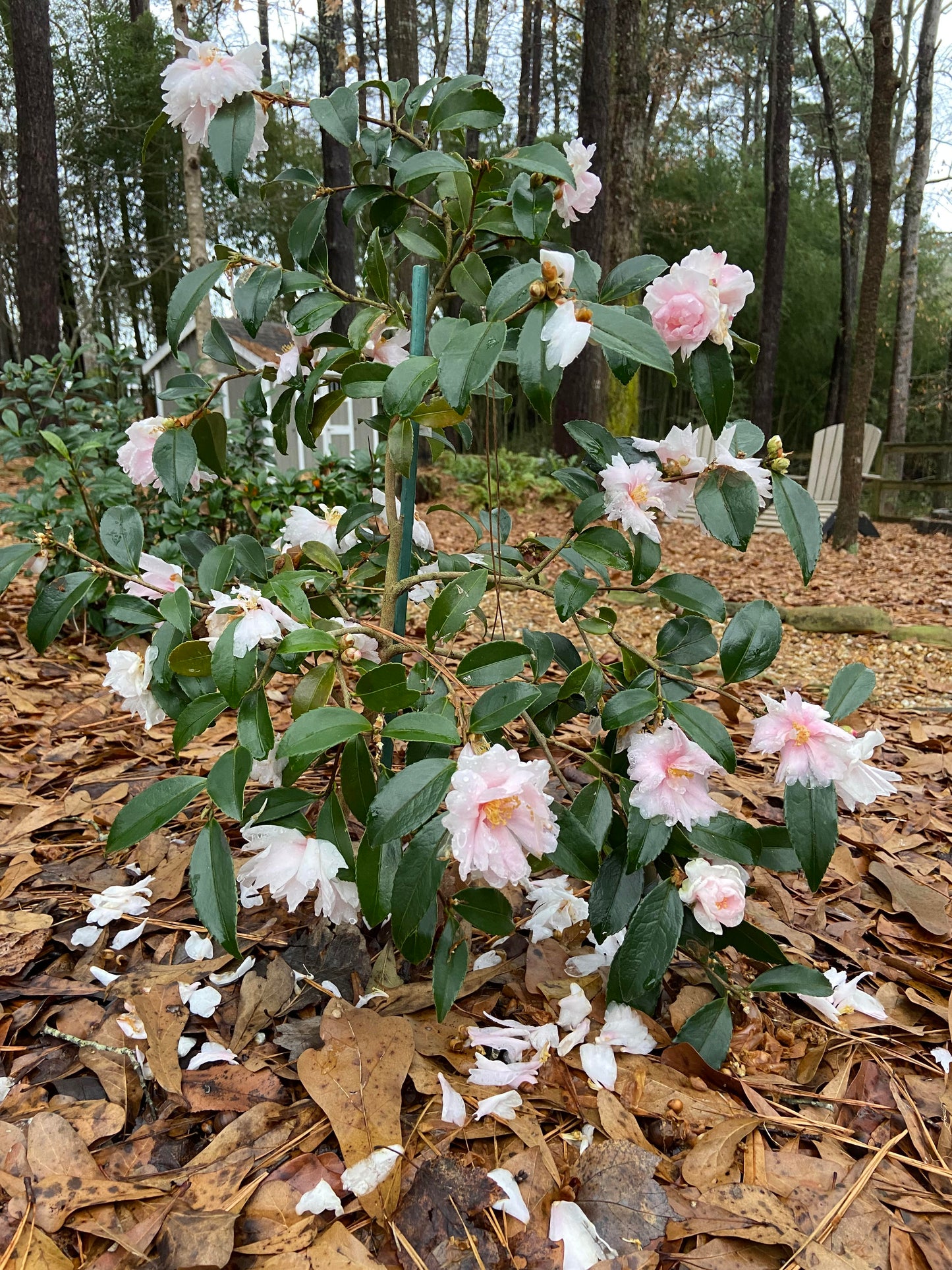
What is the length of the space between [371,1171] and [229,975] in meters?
0.37

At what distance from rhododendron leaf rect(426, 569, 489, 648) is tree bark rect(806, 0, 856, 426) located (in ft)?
34.6

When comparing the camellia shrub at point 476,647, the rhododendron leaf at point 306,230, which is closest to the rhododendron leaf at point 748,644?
the camellia shrub at point 476,647

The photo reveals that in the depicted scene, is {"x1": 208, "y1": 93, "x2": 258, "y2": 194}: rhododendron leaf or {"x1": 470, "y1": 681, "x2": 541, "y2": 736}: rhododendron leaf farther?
{"x1": 208, "y1": 93, "x2": 258, "y2": 194}: rhododendron leaf

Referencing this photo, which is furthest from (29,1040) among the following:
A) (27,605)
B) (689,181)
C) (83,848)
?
(689,181)

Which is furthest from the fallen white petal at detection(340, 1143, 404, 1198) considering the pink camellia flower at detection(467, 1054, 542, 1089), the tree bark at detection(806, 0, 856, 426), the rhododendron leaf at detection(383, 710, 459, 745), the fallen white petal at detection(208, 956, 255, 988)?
the tree bark at detection(806, 0, 856, 426)

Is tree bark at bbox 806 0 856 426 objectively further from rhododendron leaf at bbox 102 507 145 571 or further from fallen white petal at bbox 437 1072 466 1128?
fallen white petal at bbox 437 1072 466 1128

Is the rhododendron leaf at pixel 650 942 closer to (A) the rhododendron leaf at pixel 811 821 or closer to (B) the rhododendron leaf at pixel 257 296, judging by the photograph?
(A) the rhododendron leaf at pixel 811 821

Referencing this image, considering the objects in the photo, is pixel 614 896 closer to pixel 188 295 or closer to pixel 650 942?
pixel 650 942

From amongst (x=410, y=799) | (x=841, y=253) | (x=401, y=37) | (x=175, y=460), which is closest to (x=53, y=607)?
(x=175, y=460)

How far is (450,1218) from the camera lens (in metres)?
0.78

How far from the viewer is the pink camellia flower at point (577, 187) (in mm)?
936

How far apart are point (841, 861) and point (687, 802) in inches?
28.7

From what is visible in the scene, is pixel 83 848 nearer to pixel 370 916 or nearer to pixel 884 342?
pixel 370 916

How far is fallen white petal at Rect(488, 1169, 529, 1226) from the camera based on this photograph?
0.78 meters
